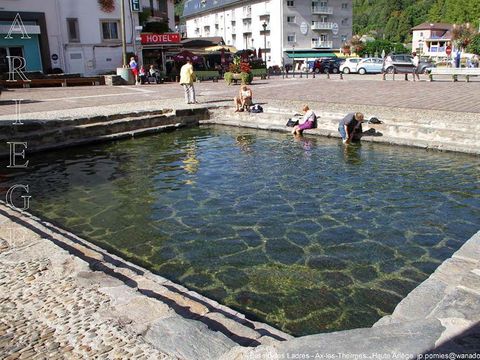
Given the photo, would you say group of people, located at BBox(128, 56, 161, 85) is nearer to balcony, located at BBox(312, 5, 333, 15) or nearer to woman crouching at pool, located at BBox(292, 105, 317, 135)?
woman crouching at pool, located at BBox(292, 105, 317, 135)

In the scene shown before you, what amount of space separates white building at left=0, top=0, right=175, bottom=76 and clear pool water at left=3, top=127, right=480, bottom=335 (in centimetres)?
2186

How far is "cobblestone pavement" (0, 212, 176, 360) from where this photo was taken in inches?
129

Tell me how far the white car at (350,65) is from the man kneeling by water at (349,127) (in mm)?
27830

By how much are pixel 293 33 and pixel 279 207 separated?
54628 millimetres

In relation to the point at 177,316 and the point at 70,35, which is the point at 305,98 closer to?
the point at 177,316

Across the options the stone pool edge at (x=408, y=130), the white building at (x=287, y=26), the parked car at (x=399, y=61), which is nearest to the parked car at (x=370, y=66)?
the parked car at (x=399, y=61)

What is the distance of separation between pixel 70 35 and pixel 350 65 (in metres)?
22.4

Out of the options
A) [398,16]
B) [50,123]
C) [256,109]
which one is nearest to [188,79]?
[256,109]

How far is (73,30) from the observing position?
32281mm

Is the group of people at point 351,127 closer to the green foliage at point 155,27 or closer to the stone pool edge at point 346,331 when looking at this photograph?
the stone pool edge at point 346,331

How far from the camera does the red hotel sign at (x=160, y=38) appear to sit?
34.5m

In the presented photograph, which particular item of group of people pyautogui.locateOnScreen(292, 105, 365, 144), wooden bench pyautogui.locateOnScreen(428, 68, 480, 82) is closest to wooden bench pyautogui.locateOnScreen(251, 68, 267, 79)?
wooden bench pyautogui.locateOnScreen(428, 68, 480, 82)

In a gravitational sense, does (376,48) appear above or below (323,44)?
below

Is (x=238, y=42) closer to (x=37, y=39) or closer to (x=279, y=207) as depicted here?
(x=37, y=39)
